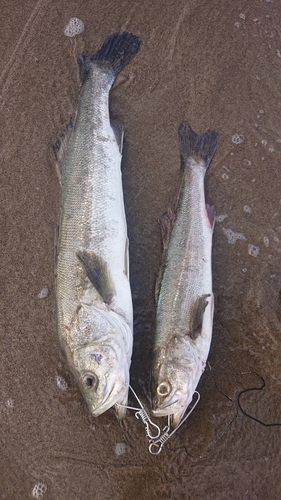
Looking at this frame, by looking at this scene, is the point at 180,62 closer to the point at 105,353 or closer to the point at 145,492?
the point at 105,353

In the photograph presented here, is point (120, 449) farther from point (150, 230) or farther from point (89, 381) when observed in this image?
point (150, 230)

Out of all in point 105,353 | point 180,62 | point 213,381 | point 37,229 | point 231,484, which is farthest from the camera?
point 180,62

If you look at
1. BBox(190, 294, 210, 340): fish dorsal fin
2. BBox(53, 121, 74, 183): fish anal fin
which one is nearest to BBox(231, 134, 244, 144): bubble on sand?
BBox(53, 121, 74, 183): fish anal fin

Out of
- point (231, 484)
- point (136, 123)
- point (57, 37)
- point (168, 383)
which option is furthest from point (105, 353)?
point (57, 37)

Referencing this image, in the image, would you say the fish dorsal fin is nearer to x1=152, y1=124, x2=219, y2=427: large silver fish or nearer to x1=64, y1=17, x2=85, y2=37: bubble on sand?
x1=152, y1=124, x2=219, y2=427: large silver fish

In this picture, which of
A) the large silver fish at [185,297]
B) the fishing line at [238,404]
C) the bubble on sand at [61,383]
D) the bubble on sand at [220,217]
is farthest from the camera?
the bubble on sand at [220,217]

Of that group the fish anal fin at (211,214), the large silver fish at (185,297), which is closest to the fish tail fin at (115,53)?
the large silver fish at (185,297)

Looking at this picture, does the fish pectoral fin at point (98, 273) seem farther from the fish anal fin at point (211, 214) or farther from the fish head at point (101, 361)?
the fish anal fin at point (211, 214)
